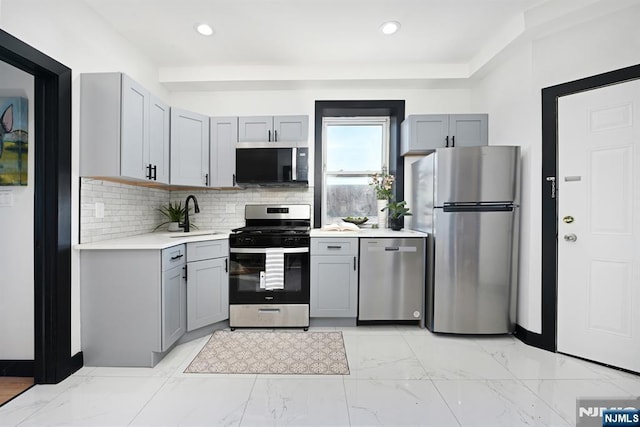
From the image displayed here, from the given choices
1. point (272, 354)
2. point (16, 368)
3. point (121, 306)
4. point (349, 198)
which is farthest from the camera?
point (349, 198)

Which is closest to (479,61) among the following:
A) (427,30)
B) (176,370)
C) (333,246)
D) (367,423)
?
(427,30)

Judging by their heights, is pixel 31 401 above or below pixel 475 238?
below

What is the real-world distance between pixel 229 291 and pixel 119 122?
1642mm

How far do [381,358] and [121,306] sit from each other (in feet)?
6.41

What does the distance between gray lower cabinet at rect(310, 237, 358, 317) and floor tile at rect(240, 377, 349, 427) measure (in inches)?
33.0

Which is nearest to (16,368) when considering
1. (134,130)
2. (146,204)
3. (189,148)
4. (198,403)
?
(198,403)

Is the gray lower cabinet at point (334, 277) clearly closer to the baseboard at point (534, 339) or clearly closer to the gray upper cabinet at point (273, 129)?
the gray upper cabinet at point (273, 129)

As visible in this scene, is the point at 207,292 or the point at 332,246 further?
the point at 332,246

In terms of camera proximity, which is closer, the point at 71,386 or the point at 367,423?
the point at 367,423

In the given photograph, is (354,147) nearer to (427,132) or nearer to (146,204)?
(427,132)

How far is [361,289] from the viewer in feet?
8.77

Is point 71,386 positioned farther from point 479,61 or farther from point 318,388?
point 479,61

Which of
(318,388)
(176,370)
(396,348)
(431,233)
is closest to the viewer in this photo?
(318,388)

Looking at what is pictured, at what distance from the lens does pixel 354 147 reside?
3490mm
